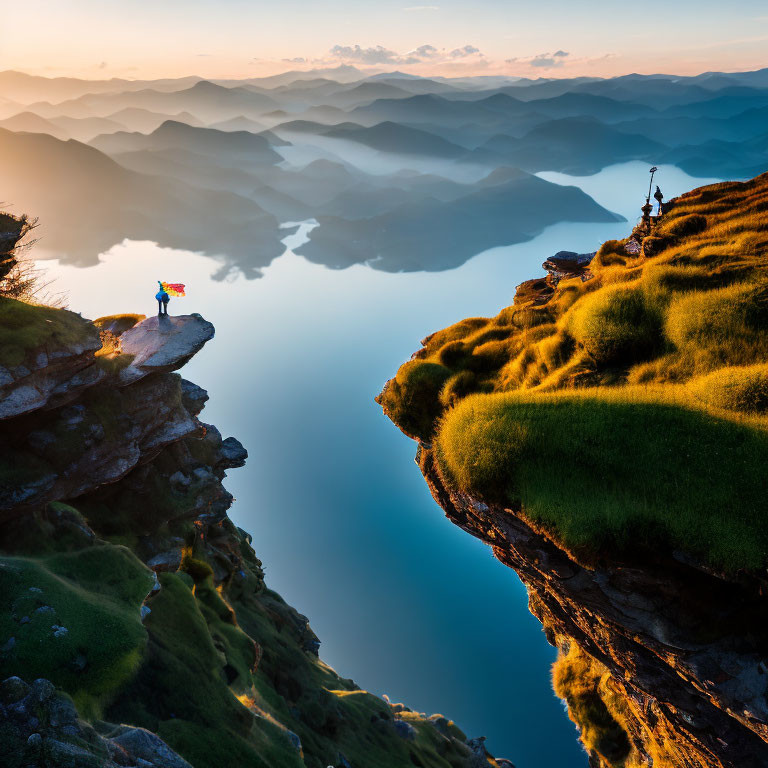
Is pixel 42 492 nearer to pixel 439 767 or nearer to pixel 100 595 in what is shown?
pixel 100 595

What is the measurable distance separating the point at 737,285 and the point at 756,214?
28.5 feet

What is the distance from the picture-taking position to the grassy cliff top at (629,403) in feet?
50.2

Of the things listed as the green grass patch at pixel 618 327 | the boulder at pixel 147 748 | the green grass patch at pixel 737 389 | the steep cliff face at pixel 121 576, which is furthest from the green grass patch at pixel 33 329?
the green grass patch at pixel 737 389

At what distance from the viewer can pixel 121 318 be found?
39438 mm

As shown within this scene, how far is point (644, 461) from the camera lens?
1631 centimetres

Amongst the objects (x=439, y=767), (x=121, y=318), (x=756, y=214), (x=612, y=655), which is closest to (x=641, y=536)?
(x=612, y=655)

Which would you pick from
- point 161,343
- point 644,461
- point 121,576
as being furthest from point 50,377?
point 644,461

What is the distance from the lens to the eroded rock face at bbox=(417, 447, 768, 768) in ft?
49.4

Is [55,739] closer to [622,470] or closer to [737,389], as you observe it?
[622,470]

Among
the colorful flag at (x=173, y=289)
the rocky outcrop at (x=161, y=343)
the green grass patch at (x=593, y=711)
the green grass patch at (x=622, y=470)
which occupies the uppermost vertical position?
the colorful flag at (x=173, y=289)

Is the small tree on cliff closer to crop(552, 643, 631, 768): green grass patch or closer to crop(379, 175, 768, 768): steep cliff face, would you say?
crop(379, 175, 768, 768): steep cliff face

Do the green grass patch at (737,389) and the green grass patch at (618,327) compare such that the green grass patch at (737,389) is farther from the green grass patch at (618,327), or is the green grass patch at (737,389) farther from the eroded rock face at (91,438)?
the eroded rock face at (91,438)

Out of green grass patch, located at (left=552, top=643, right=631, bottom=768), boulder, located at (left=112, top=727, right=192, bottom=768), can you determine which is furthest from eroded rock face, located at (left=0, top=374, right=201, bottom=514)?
green grass patch, located at (left=552, top=643, right=631, bottom=768)

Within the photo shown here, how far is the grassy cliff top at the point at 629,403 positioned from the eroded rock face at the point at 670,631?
141 centimetres
